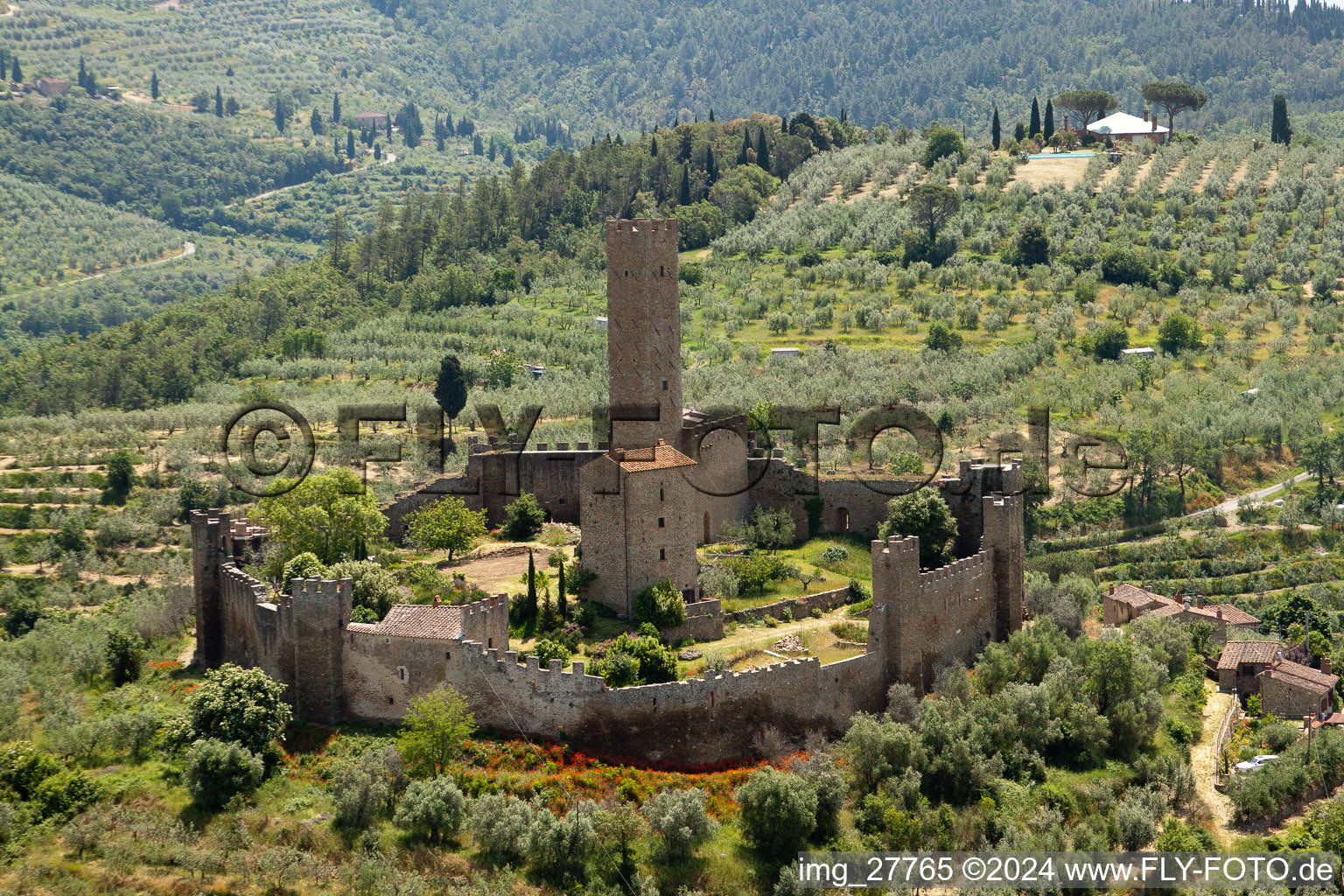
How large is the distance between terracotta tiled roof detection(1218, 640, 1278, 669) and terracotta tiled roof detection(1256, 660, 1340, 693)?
0.41 m

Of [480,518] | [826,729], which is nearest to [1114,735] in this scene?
[826,729]

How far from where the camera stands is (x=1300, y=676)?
52.1 m

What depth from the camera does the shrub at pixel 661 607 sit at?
4512cm

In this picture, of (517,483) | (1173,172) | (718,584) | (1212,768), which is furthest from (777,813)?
(1173,172)

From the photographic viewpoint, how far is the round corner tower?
51.6 meters

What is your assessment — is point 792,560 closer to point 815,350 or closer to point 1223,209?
point 815,350

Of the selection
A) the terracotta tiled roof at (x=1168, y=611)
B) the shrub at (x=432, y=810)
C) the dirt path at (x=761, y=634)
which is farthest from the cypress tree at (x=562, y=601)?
the terracotta tiled roof at (x=1168, y=611)

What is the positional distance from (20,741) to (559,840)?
1500 centimetres

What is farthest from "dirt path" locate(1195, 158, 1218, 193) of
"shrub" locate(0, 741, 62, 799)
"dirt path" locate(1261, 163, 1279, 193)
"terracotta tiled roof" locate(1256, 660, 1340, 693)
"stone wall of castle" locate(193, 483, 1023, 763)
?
"shrub" locate(0, 741, 62, 799)

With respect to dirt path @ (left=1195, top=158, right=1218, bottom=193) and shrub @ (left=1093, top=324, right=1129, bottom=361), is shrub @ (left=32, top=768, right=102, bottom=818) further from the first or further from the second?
dirt path @ (left=1195, top=158, right=1218, bottom=193)

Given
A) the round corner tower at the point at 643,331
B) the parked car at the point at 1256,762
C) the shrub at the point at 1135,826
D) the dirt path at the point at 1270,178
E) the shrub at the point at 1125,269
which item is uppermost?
the dirt path at the point at 1270,178

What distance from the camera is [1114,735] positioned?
4625 cm

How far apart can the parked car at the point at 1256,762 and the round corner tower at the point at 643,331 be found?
65.7 feet

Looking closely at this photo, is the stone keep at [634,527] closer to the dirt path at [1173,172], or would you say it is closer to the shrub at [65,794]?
the shrub at [65,794]
